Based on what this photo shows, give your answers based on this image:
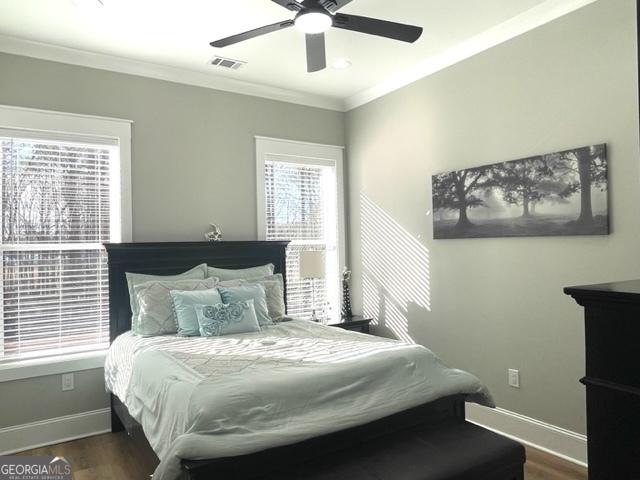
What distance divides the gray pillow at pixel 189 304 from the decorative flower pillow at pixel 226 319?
0.05 m

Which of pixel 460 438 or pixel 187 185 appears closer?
pixel 460 438

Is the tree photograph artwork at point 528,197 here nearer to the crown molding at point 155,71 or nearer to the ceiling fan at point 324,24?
the ceiling fan at point 324,24

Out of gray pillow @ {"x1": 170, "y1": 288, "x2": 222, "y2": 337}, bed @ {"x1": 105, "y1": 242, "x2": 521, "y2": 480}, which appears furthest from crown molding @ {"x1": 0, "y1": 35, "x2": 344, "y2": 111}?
bed @ {"x1": 105, "y1": 242, "x2": 521, "y2": 480}

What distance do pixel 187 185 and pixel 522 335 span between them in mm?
2838

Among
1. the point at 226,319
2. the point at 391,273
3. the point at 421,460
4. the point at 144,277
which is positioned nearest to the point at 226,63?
the point at 144,277

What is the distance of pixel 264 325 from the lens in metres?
3.43

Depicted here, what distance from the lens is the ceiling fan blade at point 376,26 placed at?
235 cm

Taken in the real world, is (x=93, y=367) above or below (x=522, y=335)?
below

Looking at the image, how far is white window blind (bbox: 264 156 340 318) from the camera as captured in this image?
4410mm

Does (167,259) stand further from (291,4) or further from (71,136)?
(291,4)

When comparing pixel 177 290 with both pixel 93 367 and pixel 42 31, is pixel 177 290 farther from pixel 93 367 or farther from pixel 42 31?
pixel 42 31

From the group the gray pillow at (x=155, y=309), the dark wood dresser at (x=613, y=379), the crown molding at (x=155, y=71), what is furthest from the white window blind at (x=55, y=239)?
the dark wood dresser at (x=613, y=379)

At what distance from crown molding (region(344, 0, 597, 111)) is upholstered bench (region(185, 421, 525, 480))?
2.53 m

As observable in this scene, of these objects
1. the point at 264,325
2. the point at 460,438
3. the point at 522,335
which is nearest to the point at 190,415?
the point at 460,438
